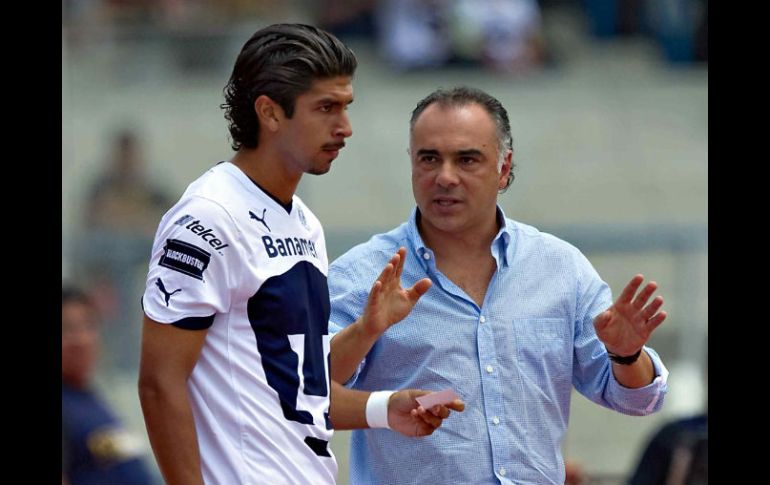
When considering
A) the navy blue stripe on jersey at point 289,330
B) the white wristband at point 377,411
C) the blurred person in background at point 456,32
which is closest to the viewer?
the navy blue stripe on jersey at point 289,330

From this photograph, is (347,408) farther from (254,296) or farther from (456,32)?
(456,32)

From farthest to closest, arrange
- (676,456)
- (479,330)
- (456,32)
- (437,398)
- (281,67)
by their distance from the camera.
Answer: (456,32)
(676,456)
(479,330)
(437,398)
(281,67)

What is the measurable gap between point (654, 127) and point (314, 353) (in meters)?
11.9

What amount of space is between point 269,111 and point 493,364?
1.16m

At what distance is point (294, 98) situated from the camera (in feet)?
12.7

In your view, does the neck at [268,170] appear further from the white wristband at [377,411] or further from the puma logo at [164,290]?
the white wristband at [377,411]

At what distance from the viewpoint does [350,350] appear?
4.34 meters

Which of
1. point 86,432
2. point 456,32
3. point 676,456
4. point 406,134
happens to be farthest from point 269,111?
point 456,32

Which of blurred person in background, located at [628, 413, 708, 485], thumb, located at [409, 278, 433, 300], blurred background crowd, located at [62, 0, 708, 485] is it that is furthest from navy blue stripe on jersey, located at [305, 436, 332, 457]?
blurred person in background, located at [628, 413, 708, 485]

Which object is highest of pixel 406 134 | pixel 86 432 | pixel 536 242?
pixel 536 242

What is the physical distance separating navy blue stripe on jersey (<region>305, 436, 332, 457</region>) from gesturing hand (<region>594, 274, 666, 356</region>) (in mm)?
935

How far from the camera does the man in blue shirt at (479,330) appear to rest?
4.51m

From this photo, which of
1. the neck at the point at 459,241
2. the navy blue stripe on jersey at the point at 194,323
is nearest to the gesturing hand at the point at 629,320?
the neck at the point at 459,241

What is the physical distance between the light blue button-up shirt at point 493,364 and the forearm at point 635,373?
0.02m
